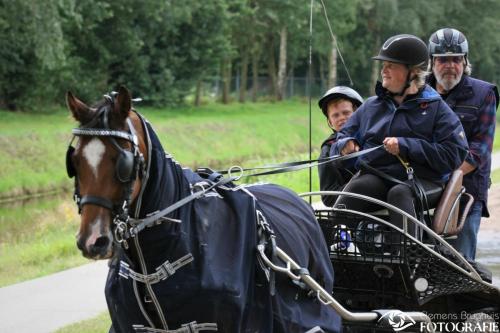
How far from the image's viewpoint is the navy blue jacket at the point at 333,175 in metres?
6.11

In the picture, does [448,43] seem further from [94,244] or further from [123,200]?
[94,244]

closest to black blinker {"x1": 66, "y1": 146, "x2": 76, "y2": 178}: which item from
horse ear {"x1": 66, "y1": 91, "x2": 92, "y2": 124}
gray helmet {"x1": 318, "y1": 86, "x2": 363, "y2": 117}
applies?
horse ear {"x1": 66, "y1": 91, "x2": 92, "y2": 124}

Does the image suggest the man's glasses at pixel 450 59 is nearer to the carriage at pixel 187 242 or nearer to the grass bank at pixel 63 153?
the carriage at pixel 187 242

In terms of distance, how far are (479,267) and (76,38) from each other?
101 ft

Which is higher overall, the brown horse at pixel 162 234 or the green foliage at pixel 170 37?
the brown horse at pixel 162 234

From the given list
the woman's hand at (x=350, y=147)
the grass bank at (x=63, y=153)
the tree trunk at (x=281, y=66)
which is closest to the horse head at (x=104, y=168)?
the grass bank at (x=63, y=153)

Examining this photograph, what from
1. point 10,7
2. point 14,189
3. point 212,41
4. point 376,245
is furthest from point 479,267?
point 212,41

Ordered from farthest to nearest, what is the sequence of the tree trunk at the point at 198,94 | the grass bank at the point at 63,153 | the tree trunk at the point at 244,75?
1. the tree trunk at the point at 244,75
2. the tree trunk at the point at 198,94
3. the grass bank at the point at 63,153

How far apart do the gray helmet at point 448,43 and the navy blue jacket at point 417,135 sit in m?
0.76

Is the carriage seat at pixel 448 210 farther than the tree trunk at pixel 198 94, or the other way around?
the tree trunk at pixel 198 94

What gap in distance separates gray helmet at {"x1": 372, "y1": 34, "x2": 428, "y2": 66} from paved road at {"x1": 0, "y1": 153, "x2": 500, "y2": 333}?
3.88 m

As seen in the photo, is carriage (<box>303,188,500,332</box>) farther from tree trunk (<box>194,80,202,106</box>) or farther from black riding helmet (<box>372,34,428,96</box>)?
tree trunk (<box>194,80,202,106</box>)

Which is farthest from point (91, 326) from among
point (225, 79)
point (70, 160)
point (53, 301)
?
point (225, 79)

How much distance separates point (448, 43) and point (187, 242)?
3.29 m
